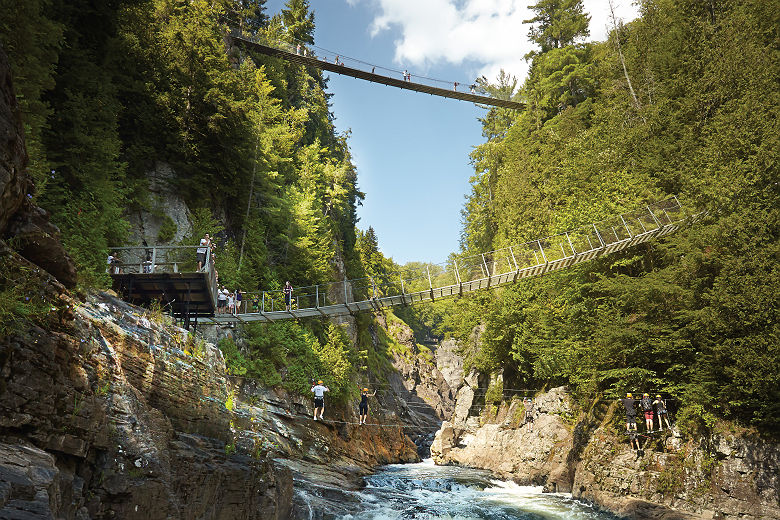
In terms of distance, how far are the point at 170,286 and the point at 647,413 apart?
16.0 meters

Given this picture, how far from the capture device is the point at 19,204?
21.0 ft

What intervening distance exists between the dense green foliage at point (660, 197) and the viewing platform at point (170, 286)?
1422cm

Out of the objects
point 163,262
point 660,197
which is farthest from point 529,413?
point 163,262

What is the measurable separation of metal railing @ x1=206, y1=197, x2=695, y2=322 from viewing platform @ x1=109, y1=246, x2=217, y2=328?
2286 mm

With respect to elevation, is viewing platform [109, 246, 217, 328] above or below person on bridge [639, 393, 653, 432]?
above

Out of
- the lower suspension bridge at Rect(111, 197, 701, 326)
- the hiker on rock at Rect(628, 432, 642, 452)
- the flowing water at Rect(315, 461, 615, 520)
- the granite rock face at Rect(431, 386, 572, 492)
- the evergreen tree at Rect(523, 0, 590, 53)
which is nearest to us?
the flowing water at Rect(315, 461, 615, 520)

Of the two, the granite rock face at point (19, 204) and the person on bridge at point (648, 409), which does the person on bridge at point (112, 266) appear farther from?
the person on bridge at point (648, 409)

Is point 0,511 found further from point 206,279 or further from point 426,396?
point 426,396

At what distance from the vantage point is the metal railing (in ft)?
57.9

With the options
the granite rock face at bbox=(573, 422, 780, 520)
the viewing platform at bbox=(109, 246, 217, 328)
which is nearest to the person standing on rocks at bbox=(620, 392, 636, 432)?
the granite rock face at bbox=(573, 422, 780, 520)

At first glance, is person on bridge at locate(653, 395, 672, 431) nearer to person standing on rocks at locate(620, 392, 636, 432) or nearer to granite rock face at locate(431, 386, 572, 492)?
person standing on rocks at locate(620, 392, 636, 432)

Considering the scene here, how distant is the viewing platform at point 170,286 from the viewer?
44.6ft

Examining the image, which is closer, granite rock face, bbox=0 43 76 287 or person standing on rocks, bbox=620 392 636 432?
granite rock face, bbox=0 43 76 287

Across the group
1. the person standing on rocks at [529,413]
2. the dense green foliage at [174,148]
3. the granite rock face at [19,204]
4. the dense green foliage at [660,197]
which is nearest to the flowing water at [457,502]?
the person standing on rocks at [529,413]
